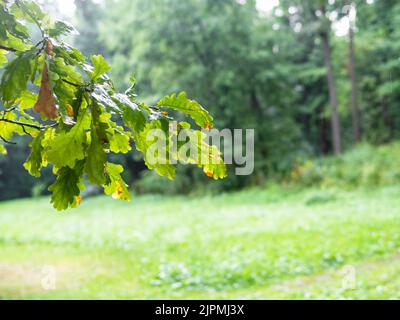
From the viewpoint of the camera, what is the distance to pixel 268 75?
1833 centimetres

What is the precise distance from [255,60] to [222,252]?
12482 millimetres

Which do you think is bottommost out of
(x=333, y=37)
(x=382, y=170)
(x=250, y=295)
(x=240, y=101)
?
(x=250, y=295)

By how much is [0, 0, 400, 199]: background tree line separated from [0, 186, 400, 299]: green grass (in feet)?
20.9

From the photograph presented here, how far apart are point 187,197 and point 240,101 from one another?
403 cm

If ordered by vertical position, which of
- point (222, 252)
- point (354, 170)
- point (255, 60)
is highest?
point (255, 60)

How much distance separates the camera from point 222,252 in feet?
24.6

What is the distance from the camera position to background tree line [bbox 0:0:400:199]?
1817 cm

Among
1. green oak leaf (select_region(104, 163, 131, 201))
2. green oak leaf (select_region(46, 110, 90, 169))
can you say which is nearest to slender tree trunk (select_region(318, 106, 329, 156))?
green oak leaf (select_region(104, 163, 131, 201))

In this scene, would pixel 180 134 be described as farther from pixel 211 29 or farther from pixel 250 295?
pixel 211 29

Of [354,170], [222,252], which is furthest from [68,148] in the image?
[354,170]

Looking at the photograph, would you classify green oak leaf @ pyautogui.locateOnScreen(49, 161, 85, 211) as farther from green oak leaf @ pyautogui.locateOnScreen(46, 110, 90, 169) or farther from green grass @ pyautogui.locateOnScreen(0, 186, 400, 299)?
green grass @ pyautogui.locateOnScreen(0, 186, 400, 299)

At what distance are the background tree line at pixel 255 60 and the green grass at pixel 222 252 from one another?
636 centimetres

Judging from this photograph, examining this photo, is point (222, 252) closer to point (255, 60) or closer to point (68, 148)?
point (68, 148)
